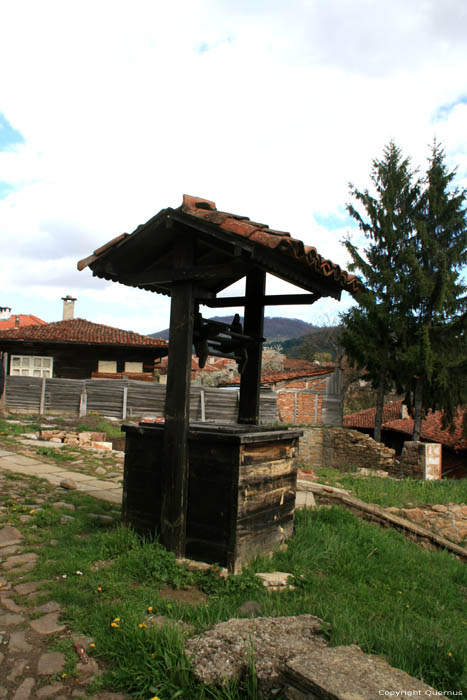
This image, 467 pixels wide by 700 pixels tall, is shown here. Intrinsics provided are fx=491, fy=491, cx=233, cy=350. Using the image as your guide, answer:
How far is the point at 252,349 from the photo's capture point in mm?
5176

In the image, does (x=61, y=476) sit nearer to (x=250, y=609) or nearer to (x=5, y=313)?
(x=250, y=609)

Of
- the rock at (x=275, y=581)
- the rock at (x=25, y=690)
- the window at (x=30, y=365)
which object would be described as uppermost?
the window at (x=30, y=365)

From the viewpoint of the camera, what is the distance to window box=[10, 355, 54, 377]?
78.9ft

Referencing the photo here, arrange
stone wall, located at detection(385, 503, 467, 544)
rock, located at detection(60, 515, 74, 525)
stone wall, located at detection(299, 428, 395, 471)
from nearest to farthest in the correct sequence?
rock, located at detection(60, 515, 74, 525) < stone wall, located at detection(385, 503, 467, 544) < stone wall, located at detection(299, 428, 395, 471)

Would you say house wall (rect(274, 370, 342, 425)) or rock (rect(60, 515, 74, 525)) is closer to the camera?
rock (rect(60, 515, 74, 525))

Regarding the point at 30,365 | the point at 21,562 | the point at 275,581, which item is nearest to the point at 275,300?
the point at 275,581

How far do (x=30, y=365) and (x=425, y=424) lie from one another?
72.3ft

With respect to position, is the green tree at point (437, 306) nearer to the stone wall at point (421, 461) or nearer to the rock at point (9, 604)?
the stone wall at point (421, 461)

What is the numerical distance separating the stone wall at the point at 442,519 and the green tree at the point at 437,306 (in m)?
11.0

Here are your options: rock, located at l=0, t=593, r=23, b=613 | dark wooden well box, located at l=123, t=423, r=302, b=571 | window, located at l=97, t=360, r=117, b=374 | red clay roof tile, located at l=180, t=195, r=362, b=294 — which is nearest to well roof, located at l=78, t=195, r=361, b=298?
red clay roof tile, located at l=180, t=195, r=362, b=294

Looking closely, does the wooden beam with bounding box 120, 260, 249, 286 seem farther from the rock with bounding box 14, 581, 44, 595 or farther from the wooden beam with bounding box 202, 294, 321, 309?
the rock with bounding box 14, 581, 44, 595

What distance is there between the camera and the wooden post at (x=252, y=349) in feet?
16.8

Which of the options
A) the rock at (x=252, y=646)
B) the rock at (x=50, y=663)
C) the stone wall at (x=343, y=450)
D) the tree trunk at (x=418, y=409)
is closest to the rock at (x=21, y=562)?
the rock at (x=50, y=663)

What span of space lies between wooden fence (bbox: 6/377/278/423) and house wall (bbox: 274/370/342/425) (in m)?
2.69
